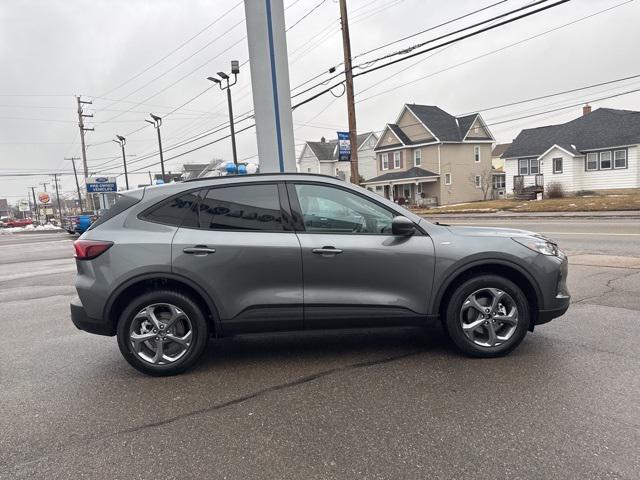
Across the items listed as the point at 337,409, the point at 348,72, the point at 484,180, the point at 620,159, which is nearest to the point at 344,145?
the point at 348,72

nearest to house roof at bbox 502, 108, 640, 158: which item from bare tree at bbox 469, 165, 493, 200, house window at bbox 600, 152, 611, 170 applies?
house window at bbox 600, 152, 611, 170

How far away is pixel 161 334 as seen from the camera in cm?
389

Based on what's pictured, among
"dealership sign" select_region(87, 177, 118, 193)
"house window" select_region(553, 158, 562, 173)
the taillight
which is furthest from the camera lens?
"dealership sign" select_region(87, 177, 118, 193)

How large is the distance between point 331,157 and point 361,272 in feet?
170

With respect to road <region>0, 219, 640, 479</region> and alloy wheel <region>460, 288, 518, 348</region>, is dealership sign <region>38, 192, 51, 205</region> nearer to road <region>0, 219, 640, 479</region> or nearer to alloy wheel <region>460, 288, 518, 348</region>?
road <region>0, 219, 640, 479</region>

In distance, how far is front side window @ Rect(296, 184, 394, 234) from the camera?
403cm

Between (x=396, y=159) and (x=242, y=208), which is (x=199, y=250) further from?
(x=396, y=159)

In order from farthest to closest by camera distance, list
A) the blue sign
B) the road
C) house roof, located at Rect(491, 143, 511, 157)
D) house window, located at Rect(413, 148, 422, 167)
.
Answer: house roof, located at Rect(491, 143, 511, 157), house window, located at Rect(413, 148, 422, 167), the blue sign, the road

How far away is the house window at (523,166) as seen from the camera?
3725 centimetres

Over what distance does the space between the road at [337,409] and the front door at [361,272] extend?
48 centimetres

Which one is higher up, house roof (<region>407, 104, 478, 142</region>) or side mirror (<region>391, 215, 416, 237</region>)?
house roof (<region>407, 104, 478, 142</region>)

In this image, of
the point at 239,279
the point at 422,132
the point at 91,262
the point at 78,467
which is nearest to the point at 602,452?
the point at 239,279

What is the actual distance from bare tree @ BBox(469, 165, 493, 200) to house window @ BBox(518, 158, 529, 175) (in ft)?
17.5

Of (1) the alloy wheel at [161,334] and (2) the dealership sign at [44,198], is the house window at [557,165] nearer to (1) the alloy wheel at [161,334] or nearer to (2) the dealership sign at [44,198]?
(1) the alloy wheel at [161,334]
